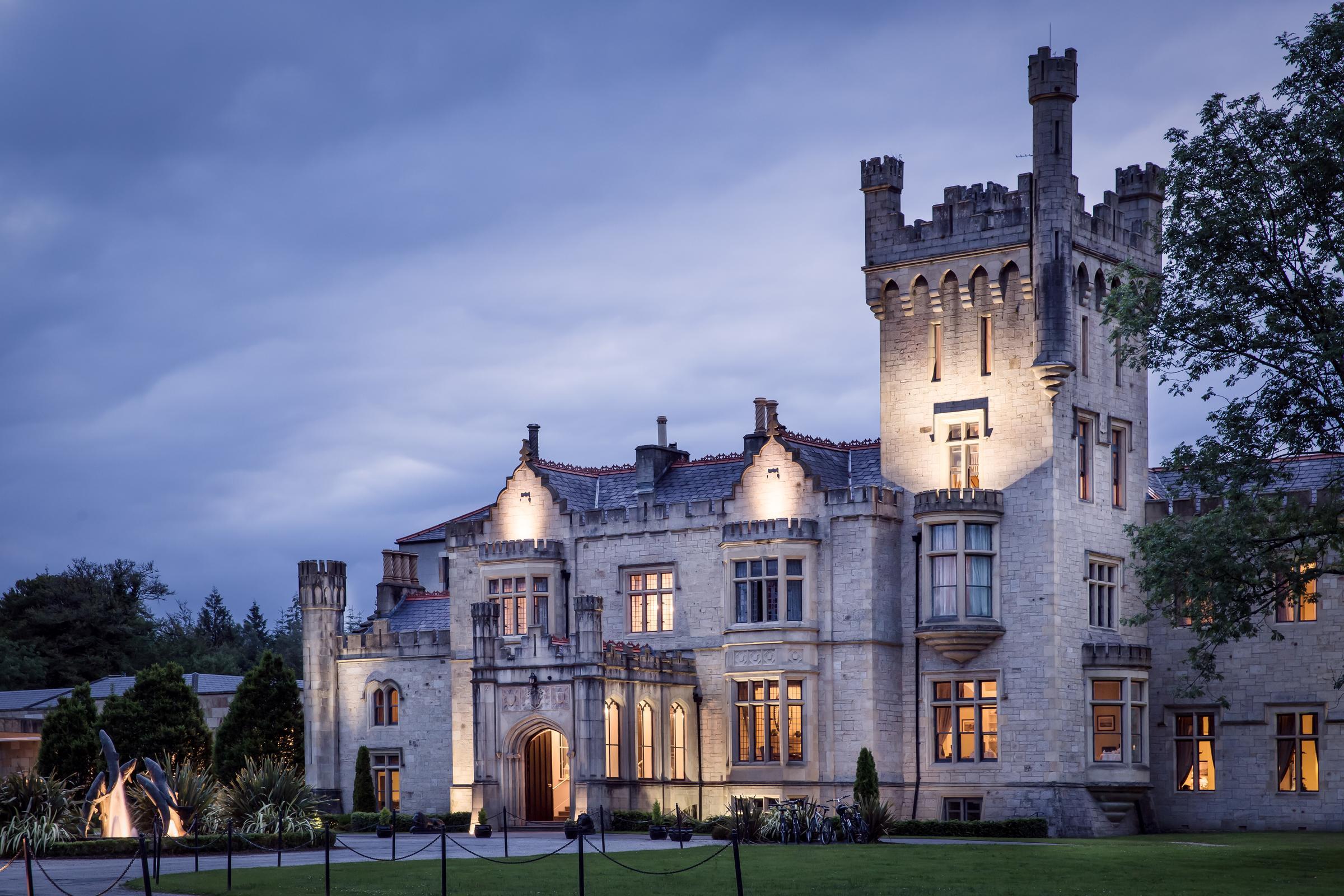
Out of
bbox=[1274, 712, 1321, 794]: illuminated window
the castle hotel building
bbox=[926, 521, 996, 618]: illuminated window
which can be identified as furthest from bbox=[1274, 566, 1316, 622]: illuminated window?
bbox=[926, 521, 996, 618]: illuminated window

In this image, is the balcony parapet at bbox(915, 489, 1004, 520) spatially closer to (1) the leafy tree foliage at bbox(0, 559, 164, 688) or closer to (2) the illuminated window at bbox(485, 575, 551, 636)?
(2) the illuminated window at bbox(485, 575, 551, 636)

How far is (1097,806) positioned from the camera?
141 feet

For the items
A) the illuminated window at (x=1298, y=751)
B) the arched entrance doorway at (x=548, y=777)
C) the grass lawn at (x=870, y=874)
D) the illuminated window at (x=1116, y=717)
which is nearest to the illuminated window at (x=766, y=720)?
the arched entrance doorway at (x=548, y=777)

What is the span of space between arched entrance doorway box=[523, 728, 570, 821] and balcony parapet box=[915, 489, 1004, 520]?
12.1m

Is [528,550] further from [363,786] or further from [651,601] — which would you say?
[363,786]

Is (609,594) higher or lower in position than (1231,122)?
lower

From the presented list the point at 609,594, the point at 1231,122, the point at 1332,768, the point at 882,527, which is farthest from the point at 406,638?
the point at 1231,122

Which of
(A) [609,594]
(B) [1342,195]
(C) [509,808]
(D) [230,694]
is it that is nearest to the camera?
(B) [1342,195]

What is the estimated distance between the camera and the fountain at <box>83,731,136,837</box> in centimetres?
3816

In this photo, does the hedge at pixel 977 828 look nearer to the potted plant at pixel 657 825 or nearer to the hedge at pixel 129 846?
the potted plant at pixel 657 825

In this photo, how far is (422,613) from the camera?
56.5 m

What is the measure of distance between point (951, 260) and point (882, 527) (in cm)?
727

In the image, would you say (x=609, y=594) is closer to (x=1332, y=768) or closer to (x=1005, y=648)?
(x=1005, y=648)

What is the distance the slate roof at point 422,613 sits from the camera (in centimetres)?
5550
